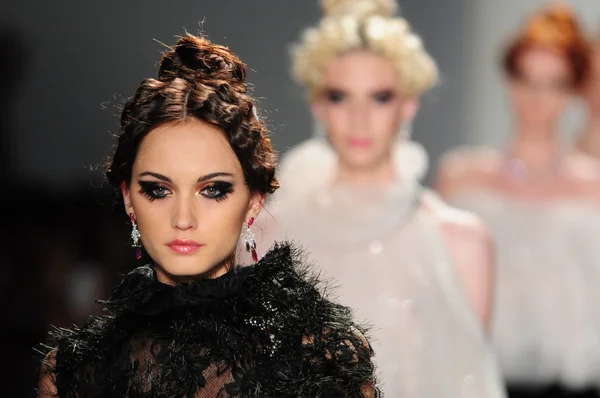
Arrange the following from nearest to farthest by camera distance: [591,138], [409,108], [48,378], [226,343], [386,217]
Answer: [226,343], [48,378], [386,217], [409,108], [591,138]

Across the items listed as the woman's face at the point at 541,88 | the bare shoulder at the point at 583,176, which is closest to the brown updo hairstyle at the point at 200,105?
the woman's face at the point at 541,88

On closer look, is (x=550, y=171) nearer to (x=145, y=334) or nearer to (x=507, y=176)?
(x=507, y=176)

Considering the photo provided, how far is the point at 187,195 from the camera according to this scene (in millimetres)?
1930

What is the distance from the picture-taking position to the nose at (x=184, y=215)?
192 cm

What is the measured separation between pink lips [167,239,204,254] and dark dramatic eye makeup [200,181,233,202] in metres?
0.08

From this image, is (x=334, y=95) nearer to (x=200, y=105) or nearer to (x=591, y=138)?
(x=200, y=105)

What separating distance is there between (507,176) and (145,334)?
3397mm

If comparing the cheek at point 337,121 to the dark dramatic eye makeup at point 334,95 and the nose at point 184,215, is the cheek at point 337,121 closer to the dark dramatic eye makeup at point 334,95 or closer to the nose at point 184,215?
the dark dramatic eye makeup at point 334,95

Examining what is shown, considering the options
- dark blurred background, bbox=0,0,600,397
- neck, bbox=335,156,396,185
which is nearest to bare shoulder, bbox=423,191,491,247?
neck, bbox=335,156,396,185

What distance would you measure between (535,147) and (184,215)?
3.40 metres

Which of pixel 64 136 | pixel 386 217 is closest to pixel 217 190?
pixel 386 217

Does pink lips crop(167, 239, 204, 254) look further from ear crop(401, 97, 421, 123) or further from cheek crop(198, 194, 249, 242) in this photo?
ear crop(401, 97, 421, 123)

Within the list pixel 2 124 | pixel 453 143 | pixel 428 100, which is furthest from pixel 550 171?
pixel 2 124

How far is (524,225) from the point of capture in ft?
16.7
